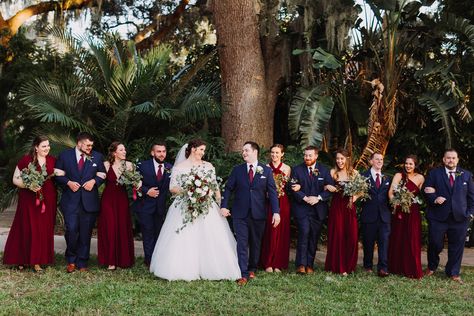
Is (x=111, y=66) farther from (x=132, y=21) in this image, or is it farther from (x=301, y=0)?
(x=132, y=21)

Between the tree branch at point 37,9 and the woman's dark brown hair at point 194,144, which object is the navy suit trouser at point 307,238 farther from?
the tree branch at point 37,9

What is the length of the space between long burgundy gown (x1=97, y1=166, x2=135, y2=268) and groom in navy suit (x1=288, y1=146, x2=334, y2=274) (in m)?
2.33

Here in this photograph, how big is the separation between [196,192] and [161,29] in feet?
39.1

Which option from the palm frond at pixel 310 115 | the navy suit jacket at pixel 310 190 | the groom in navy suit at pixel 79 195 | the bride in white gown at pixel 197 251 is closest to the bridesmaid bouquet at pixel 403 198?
the navy suit jacket at pixel 310 190

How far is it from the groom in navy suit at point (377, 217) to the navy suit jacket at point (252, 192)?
1.34 meters

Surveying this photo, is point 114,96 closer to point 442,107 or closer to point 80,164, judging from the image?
point 80,164

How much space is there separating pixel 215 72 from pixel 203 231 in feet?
23.7

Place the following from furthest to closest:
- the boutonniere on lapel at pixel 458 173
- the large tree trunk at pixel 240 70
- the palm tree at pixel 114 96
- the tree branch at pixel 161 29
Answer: the tree branch at pixel 161 29
the large tree trunk at pixel 240 70
the palm tree at pixel 114 96
the boutonniere on lapel at pixel 458 173

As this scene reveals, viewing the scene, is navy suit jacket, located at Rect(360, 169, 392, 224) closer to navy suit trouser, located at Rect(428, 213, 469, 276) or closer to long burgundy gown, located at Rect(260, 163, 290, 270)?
navy suit trouser, located at Rect(428, 213, 469, 276)

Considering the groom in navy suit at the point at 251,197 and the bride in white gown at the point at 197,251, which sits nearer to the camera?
the bride in white gown at the point at 197,251

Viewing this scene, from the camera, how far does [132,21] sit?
63.1 feet

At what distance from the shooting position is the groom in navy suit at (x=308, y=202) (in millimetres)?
8078

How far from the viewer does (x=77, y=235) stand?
8.03m

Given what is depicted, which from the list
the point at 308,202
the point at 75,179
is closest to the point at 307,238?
the point at 308,202
